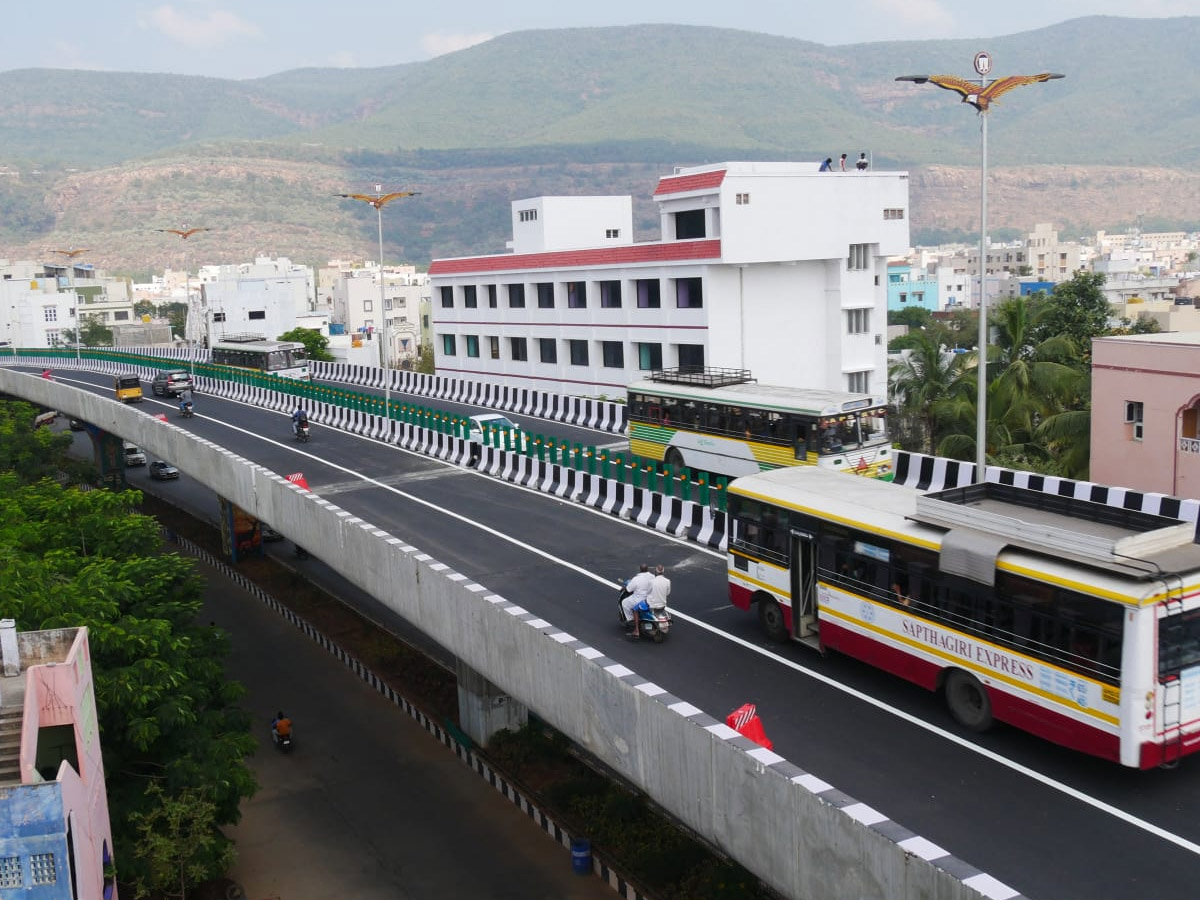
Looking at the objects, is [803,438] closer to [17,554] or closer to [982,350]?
[982,350]

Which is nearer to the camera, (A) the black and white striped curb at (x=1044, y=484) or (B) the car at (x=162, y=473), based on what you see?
(A) the black and white striped curb at (x=1044, y=484)

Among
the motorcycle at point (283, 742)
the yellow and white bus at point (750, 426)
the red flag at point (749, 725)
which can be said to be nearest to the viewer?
the red flag at point (749, 725)

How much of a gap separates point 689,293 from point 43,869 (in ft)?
125

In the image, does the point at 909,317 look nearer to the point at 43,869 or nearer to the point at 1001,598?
the point at 1001,598

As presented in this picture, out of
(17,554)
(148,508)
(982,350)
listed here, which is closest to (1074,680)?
(982,350)

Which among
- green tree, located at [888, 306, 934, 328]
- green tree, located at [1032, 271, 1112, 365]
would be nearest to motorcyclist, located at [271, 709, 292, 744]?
green tree, located at [1032, 271, 1112, 365]

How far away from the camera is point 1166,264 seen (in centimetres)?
19300

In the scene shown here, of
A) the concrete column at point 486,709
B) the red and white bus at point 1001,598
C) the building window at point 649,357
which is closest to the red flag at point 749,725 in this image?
the red and white bus at point 1001,598

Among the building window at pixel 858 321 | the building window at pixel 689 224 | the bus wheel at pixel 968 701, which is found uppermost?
the building window at pixel 689 224

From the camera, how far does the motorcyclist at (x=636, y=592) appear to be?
1650cm

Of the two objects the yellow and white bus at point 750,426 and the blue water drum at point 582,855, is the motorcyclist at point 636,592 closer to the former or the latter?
the blue water drum at point 582,855

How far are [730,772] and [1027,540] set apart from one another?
412 cm

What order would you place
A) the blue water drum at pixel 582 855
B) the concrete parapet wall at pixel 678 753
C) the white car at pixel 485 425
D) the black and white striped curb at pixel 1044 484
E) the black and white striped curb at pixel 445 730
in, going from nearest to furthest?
the concrete parapet wall at pixel 678 753 < the black and white striped curb at pixel 1044 484 < the black and white striped curb at pixel 445 730 < the blue water drum at pixel 582 855 < the white car at pixel 485 425

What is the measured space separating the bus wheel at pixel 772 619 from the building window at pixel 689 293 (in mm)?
32077
